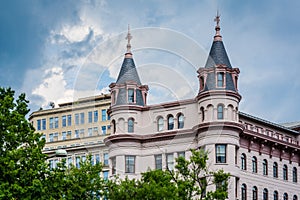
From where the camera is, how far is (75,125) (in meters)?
141

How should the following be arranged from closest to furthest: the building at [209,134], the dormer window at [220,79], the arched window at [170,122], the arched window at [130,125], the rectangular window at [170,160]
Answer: the building at [209,134]
the dormer window at [220,79]
the rectangular window at [170,160]
the arched window at [170,122]
the arched window at [130,125]

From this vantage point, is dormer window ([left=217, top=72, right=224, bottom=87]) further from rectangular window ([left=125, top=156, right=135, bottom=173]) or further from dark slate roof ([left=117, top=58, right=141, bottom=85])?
rectangular window ([left=125, top=156, right=135, bottom=173])

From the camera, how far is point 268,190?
311ft

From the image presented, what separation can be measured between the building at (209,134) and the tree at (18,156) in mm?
31373

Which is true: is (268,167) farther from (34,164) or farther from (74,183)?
(34,164)

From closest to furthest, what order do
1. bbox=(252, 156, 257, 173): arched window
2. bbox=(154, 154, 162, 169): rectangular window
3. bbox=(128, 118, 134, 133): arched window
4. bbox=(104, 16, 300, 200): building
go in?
bbox=(104, 16, 300, 200): building, bbox=(154, 154, 162, 169): rectangular window, bbox=(252, 156, 257, 173): arched window, bbox=(128, 118, 134, 133): arched window

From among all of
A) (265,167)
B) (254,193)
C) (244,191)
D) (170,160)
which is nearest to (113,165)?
(170,160)

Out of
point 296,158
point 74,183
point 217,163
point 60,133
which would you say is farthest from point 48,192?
point 60,133

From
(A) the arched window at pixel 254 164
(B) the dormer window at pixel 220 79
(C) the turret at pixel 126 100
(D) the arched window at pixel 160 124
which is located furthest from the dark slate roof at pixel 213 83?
(A) the arched window at pixel 254 164

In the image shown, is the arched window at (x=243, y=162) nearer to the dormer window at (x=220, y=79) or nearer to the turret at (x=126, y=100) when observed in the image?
the dormer window at (x=220, y=79)

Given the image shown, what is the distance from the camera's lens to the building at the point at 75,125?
12988cm

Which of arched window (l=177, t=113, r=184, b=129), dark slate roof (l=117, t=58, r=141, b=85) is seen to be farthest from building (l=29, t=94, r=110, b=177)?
arched window (l=177, t=113, r=184, b=129)

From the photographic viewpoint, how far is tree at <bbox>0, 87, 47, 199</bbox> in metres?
55.6

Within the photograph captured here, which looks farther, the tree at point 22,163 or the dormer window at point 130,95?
the dormer window at point 130,95
